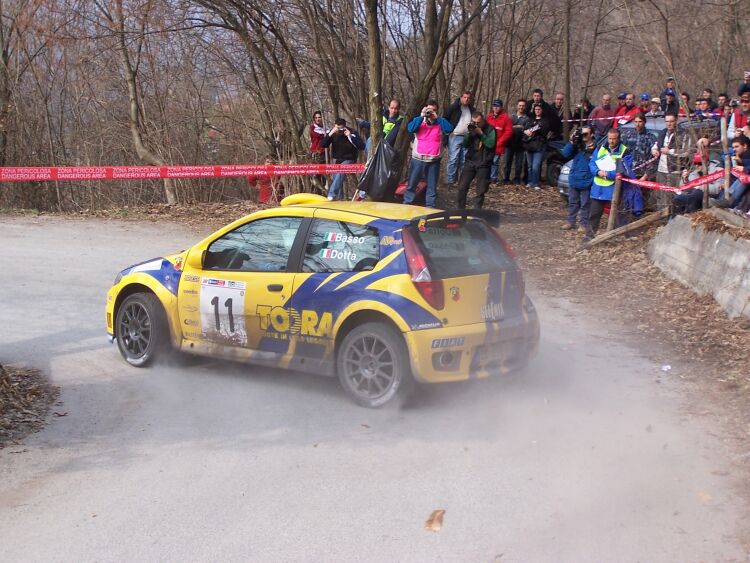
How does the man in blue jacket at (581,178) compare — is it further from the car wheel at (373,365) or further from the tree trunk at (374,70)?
→ the car wheel at (373,365)

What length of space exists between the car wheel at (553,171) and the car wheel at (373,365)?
45.3 ft

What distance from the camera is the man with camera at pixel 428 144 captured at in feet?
50.1

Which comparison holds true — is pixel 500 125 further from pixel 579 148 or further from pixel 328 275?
pixel 328 275

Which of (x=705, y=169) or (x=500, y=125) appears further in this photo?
(x=500, y=125)

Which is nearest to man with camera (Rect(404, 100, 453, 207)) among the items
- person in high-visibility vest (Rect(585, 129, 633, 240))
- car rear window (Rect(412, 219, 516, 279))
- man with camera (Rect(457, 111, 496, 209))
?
man with camera (Rect(457, 111, 496, 209))

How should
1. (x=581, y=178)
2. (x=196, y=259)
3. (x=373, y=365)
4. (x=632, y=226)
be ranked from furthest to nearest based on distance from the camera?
(x=581, y=178) → (x=632, y=226) → (x=196, y=259) → (x=373, y=365)

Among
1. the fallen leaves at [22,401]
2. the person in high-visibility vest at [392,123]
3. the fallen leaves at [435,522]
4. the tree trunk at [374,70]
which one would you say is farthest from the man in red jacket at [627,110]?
the fallen leaves at [435,522]

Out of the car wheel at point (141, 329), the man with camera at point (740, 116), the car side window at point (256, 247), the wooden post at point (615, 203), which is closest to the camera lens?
the car side window at point (256, 247)

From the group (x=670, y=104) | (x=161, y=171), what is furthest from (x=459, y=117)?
(x=161, y=171)

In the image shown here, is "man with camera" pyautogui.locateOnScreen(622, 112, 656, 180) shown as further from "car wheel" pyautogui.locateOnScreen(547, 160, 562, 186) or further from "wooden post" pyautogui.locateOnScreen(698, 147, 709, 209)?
"car wheel" pyautogui.locateOnScreen(547, 160, 562, 186)

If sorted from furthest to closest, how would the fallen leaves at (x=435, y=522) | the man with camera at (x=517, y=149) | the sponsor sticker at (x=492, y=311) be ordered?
the man with camera at (x=517, y=149) → the sponsor sticker at (x=492, y=311) → the fallen leaves at (x=435, y=522)

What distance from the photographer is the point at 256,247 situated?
7715 mm

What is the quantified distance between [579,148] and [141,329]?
30.3 feet

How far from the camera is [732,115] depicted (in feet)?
47.2
